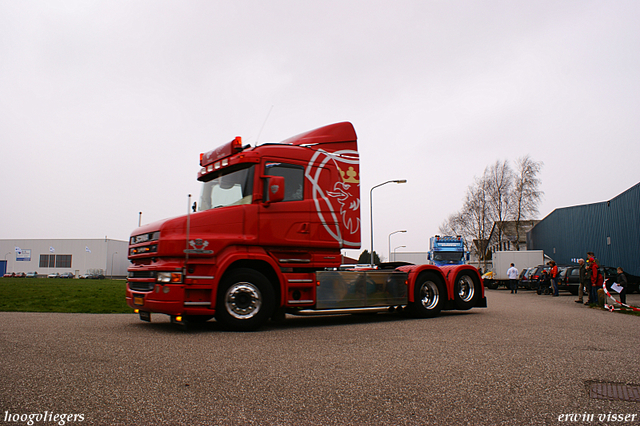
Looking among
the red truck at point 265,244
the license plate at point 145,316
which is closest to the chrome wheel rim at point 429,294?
the red truck at point 265,244

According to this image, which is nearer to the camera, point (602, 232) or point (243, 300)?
point (243, 300)

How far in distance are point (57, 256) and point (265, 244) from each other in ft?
259

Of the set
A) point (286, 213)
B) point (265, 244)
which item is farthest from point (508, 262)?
point (265, 244)

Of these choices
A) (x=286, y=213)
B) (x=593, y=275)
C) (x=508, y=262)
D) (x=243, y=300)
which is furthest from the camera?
(x=508, y=262)

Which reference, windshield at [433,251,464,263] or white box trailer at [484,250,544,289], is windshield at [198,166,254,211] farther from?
white box trailer at [484,250,544,289]

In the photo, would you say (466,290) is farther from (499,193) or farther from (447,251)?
(499,193)

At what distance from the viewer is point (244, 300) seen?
8.09 meters

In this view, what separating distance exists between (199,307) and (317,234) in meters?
2.57

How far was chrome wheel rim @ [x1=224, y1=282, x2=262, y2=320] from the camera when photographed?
8.00 metres

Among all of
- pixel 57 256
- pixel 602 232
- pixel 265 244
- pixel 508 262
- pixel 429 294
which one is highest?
pixel 602 232

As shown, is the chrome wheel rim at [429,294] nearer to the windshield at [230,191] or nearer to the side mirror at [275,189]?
the side mirror at [275,189]

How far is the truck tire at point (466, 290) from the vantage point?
11.4m

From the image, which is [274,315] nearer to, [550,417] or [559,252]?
[550,417]

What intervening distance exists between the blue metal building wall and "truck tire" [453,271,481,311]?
20.0m
